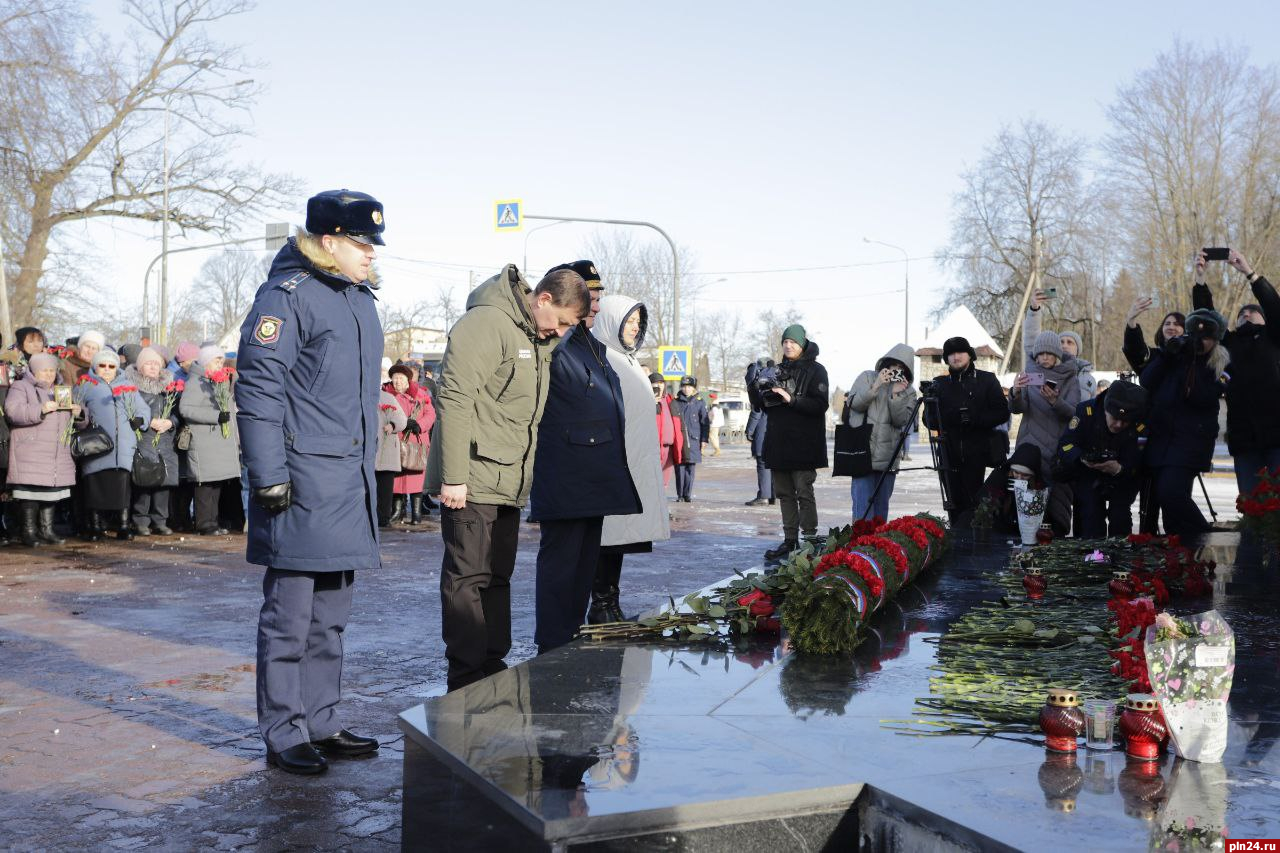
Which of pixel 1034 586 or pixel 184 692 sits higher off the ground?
pixel 1034 586

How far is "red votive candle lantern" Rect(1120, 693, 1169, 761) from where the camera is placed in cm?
353

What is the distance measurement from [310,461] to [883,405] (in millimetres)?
6530

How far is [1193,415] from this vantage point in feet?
28.3

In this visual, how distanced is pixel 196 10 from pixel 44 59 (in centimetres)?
854

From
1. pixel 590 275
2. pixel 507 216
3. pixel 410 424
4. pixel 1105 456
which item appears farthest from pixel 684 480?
pixel 590 275

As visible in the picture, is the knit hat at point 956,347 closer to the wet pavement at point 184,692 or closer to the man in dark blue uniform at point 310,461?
the wet pavement at point 184,692

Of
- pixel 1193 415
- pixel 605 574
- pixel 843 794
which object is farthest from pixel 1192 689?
pixel 1193 415

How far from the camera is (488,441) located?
529cm

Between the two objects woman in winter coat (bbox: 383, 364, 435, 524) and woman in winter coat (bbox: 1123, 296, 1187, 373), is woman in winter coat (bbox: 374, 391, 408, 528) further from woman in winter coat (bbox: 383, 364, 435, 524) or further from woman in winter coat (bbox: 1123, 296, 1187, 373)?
woman in winter coat (bbox: 1123, 296, 1187, 373)

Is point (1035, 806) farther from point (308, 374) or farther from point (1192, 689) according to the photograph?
point (308, 374)

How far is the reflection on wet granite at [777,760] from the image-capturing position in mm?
3004

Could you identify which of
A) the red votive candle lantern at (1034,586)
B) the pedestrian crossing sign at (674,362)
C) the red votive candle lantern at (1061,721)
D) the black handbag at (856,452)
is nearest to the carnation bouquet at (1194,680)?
the red votive candle lantern at (1061,721)

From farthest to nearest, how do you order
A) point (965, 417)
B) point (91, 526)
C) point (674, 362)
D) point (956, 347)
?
point (674, 362) → point (91, 526) → point (956, 347) → point (965, 417)

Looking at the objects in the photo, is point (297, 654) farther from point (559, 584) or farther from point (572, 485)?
point (572, 485)
